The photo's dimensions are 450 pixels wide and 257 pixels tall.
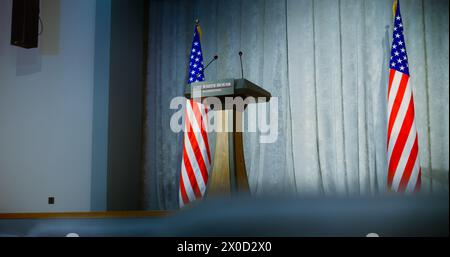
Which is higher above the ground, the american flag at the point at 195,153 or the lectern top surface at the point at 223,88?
the lectern top surface at the point at 223,88

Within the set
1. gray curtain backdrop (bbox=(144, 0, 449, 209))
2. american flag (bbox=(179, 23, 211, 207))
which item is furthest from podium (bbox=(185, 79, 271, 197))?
american flag (bbox=(179, 23, 211, 207))

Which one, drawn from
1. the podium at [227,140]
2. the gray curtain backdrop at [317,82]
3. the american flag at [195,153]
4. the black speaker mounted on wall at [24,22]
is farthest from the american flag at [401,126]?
the black speaker mounted on wall at [24,22]

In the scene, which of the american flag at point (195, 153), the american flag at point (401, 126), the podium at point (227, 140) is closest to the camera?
the podium at point (227, 140)

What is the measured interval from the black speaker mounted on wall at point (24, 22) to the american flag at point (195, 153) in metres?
1.31

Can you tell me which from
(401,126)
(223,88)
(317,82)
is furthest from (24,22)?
(401,126)

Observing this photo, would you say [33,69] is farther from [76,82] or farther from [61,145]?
[61,145]

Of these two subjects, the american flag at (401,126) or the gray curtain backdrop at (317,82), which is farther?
the gray curtain backdrop at (317,82)

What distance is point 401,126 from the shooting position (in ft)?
8.15

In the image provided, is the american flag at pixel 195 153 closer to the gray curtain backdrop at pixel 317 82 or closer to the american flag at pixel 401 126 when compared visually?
the gray curtain backdrop at pixel 317 82

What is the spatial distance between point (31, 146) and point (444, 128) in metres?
3.38

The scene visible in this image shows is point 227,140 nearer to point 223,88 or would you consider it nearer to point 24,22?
point 223,88

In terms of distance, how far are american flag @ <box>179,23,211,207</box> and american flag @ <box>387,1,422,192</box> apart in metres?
1.46

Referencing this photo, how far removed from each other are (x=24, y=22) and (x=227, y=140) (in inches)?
78.1

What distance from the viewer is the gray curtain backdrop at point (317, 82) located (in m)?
2.72
